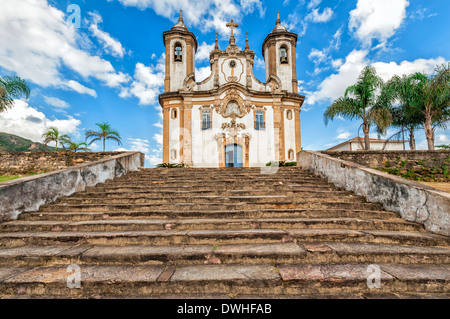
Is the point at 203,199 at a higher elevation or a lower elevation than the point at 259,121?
lower

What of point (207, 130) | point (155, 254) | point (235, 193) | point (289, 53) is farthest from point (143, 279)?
point (289, 53)

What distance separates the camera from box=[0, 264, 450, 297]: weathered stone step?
207 centimetres

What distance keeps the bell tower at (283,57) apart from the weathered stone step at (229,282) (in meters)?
19.2

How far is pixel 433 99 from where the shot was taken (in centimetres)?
1239

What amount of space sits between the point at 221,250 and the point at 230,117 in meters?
14.7

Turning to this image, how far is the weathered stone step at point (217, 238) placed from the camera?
295 cm

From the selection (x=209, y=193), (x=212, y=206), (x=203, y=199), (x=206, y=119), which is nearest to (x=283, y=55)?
(x=206, y=119)

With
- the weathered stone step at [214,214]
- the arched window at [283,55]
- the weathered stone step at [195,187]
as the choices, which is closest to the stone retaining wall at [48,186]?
the weathered stone step at [214,214]

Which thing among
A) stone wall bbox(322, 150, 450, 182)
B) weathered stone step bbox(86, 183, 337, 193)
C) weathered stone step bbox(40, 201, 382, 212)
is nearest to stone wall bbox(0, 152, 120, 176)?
weathered stone step bbox(86, 183, 337, 193)

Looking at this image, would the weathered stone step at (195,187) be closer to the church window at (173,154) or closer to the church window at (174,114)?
the church window at (173,154)

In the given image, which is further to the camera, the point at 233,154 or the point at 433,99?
the point at 233,154

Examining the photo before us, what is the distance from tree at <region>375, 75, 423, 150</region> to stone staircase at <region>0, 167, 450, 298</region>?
44.7 ft

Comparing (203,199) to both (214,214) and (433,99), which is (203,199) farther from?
(433,99)

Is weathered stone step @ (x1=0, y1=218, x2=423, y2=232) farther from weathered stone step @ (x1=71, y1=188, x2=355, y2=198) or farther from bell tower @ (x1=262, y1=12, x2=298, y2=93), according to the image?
bell tower @ (x1=262, y1=12, x2=298, y2=93)
